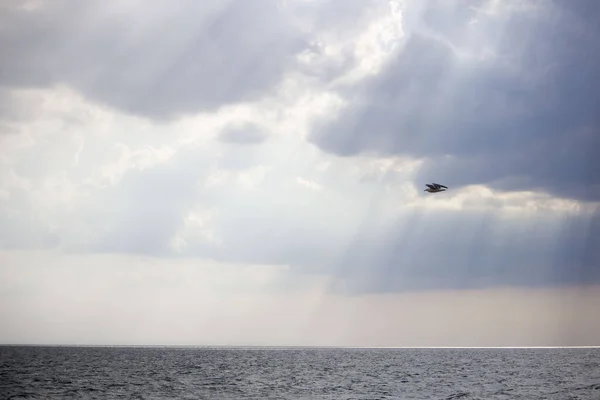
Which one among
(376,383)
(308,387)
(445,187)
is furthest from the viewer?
(376,383)

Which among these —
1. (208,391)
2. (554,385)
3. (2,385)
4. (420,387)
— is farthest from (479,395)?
(2,385)

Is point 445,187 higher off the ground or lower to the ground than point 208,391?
higher

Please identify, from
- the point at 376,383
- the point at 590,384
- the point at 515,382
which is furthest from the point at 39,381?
the point at 590,384

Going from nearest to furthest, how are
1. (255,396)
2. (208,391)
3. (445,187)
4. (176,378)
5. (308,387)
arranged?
1. (445,187)
2. (255,396)
3. (208,391)
4. (308,387)
5. (176,378)

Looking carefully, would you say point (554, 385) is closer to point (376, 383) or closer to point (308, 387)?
point (376, 383)

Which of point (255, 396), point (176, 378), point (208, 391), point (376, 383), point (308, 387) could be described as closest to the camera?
point (255, 396)

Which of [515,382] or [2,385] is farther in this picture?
[515,382]

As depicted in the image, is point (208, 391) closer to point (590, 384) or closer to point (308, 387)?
point (308, 387)

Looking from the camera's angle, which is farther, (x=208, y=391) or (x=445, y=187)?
(x=208, y=391)

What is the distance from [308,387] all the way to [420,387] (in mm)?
14990

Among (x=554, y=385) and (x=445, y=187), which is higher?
(x=445, y=187)

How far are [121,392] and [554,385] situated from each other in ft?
190

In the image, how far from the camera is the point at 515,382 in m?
106

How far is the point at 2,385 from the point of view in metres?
97.2
